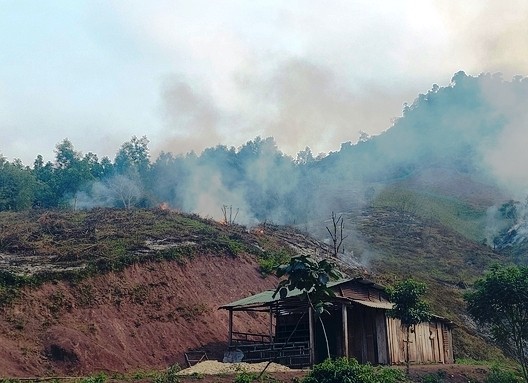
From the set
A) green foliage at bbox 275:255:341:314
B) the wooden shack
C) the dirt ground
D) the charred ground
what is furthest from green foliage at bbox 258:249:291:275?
green foliage at bbox 275:255:341:314

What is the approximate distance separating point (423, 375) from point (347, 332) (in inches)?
179

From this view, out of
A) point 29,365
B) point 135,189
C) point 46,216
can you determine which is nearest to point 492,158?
point 135,189

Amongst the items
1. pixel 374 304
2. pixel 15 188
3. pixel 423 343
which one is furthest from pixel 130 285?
pixel 15 188

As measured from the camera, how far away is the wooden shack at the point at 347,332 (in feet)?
95.4

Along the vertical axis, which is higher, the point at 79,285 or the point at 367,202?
the point at 367,202

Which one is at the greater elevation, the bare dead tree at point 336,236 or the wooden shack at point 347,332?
the bare dead tree at point 336,236

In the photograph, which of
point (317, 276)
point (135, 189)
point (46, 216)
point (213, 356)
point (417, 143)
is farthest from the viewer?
point (417, 143)

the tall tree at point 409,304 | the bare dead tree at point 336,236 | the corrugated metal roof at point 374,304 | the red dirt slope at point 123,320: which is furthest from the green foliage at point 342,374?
the bare dead tree at point 336,236

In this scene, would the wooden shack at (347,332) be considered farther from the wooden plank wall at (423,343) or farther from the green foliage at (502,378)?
the green foliage at (502,378)

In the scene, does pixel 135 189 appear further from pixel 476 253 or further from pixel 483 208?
pixel 483 208

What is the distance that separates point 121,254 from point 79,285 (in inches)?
203

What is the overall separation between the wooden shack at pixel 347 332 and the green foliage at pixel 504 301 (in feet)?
→ 12.1

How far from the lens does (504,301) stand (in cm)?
2623

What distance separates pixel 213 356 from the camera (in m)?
34.7
